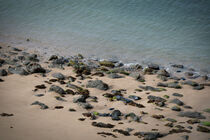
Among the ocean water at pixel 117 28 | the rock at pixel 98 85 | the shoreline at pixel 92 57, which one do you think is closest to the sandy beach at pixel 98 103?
the rock at pixel 98 85

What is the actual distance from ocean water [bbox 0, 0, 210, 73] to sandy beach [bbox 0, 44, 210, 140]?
7.92 ft

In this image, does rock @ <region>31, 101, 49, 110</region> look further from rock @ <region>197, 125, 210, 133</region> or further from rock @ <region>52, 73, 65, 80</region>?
rock @ <region>197, 125, 210, 133</region>

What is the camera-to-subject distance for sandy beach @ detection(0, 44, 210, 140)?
5508mm

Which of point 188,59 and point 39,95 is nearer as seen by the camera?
point 39,95

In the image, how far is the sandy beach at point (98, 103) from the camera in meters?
5.51

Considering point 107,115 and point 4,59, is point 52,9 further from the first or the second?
point 107,115

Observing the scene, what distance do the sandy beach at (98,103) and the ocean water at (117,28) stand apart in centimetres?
241

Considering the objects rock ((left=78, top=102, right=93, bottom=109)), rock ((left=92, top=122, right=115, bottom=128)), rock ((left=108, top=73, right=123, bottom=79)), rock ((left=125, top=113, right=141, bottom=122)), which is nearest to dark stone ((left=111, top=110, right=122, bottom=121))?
rock ((left=125, top=113, right=141, bottom=122))

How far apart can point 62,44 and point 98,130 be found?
9591mm

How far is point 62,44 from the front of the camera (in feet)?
46.7

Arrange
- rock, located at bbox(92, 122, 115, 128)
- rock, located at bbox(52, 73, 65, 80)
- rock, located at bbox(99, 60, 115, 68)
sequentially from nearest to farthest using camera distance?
rock, located at bbox(92, 122, 115, 128) < rock, located at bbox(52, 73, 65, 80) < rock, located at bbox(99, 60, 115, 68)

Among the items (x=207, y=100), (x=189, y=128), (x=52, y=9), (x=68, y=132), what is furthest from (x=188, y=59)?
(x=52, y=9)

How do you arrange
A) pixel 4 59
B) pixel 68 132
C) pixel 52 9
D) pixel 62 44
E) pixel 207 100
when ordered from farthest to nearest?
pixel 52 9 → pixel 62 44 → pixel 4 59 → pixel 207 100 → pixel 68 132

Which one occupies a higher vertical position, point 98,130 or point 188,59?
point 188,59
